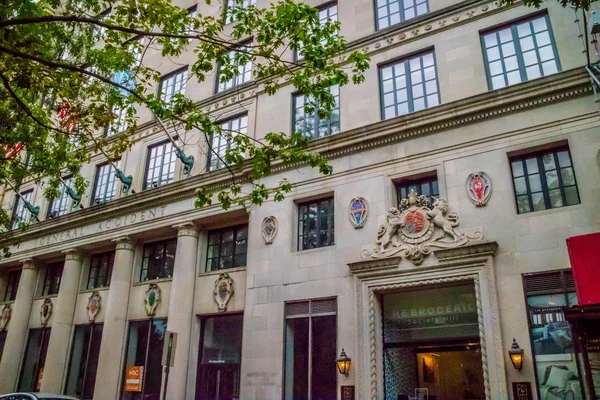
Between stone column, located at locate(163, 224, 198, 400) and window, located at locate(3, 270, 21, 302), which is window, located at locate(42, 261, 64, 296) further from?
stone column, located at locate(163, 224, 198, 400)

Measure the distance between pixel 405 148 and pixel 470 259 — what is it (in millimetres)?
4362

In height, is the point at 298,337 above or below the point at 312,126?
below

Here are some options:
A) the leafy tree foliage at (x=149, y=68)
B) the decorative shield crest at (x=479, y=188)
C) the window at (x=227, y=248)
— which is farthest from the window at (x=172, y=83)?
the decorative shield crest at (x=479, y=188)

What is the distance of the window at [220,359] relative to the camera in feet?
58.6

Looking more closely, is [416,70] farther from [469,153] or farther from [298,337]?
[298,337]

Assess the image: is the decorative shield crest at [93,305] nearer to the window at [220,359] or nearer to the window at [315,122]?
the window at [220,359]

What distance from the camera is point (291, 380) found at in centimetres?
1577

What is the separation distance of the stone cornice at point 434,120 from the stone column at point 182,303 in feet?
5.85

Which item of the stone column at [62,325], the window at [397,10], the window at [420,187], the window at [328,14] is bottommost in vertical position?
the stone column at [62,325]

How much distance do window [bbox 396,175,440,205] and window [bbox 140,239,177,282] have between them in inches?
429

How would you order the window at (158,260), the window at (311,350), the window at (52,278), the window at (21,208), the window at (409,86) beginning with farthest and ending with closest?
the window at (21,208)
the window at (52,278)
the window at (158,260)
the window at (409,86)
the window at (311,350)

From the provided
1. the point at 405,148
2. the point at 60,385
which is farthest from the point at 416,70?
the point at 60,385

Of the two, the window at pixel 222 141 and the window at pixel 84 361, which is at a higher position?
the window at pixel 222 141

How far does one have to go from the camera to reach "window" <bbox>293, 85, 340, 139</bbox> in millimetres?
18281
